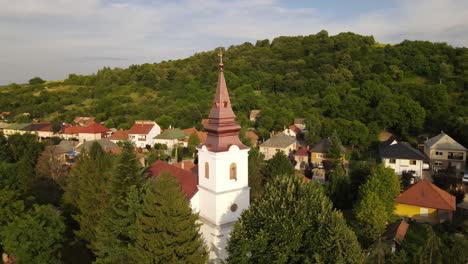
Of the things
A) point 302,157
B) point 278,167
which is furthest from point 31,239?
point 302,157

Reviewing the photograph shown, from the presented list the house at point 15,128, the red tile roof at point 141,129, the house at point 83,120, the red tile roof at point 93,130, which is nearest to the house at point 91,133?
the red tile roof at point 93,130

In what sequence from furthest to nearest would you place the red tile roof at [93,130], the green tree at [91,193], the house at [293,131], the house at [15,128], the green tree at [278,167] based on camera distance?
1. the house at [15,128]
2. the red tile roof at [93,130]
3. the house at [293,131]
4. the green tree at [278,167]
5. the green tree at [91,193]

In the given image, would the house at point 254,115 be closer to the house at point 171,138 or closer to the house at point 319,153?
the house at point 171,138

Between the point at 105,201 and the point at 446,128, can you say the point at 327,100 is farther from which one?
the point at 105,201

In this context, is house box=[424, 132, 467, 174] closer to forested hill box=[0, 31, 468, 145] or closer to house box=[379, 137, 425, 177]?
house box=[379, 137, 425, 177]

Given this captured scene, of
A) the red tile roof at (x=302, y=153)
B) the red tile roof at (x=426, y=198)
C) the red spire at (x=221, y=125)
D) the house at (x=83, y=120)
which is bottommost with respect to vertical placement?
the red tile roof at (x=426, y=198)

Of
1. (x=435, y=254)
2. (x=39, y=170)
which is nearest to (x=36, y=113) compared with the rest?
(x=39, y=170)
